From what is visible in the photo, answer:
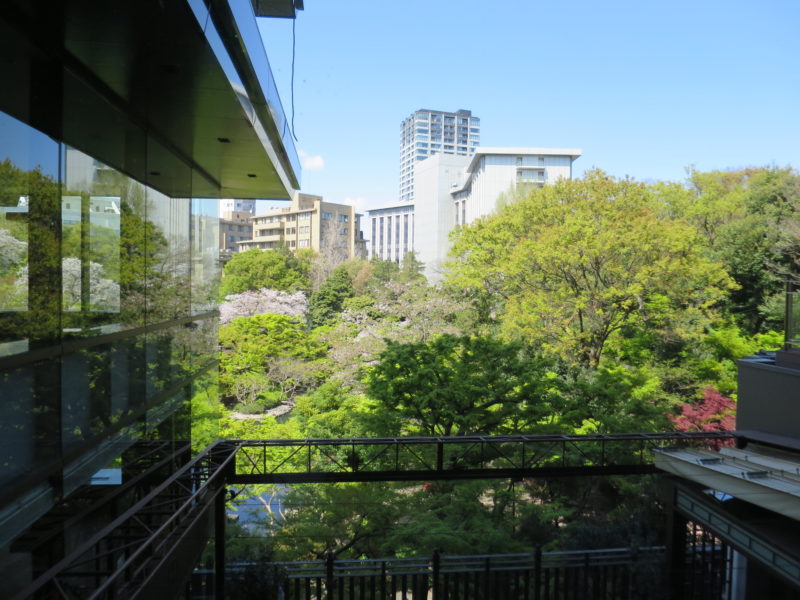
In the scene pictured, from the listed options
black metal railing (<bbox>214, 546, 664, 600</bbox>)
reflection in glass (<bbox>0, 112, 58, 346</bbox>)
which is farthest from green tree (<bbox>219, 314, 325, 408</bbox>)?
reflection in glass (<bbox>0, 112, 58, 346</bbox>)

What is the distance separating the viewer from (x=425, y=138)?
306 feet

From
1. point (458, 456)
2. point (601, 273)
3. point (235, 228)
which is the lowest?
point (458, 456)

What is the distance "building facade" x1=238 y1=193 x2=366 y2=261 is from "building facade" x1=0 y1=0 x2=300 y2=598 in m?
43.2

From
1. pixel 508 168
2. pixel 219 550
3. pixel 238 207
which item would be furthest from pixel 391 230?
pixel 219 550

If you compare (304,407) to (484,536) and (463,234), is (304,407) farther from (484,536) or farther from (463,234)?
(463,234)

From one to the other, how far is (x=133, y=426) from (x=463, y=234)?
18760 mm

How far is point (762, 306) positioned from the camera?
20.8 m

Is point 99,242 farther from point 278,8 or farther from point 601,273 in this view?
point 601,273

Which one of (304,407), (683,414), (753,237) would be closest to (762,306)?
(753,237)

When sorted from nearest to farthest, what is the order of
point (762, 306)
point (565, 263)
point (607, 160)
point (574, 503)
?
point (574, 503)
point (565, 263)
point (762, 306)
point (607, 160)

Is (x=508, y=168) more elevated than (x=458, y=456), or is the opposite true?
(x=508, y=168)

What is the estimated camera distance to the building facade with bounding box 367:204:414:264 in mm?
78625

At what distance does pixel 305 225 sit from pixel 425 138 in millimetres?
45786

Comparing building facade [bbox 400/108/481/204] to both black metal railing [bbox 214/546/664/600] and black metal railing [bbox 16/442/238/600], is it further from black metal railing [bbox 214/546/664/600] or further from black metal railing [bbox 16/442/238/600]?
black metal railing [bbox 16/442/238/600]
